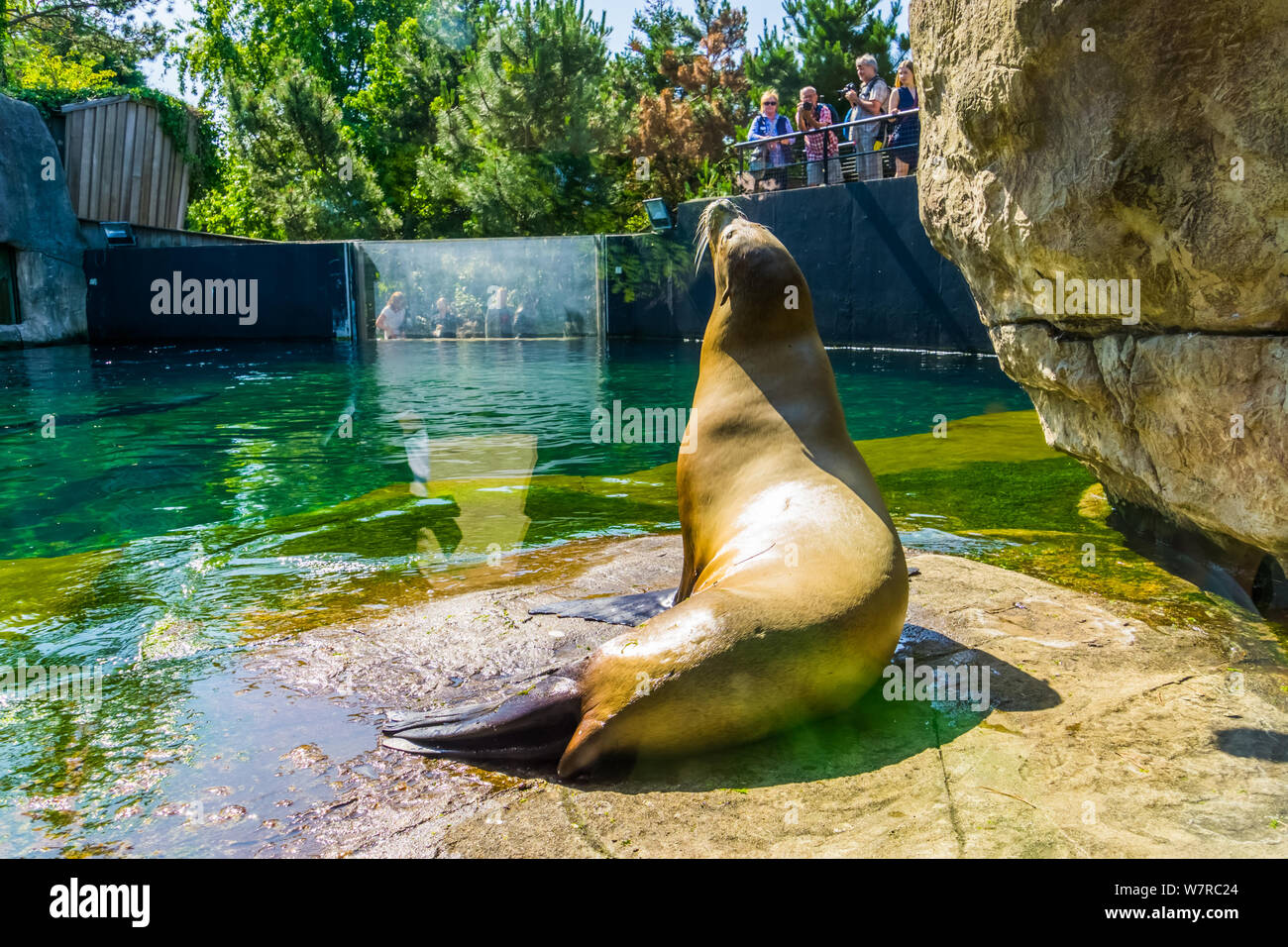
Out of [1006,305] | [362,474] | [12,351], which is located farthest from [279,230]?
[1006,305]

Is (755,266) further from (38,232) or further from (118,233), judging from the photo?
(118,233)

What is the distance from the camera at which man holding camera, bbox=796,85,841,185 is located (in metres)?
14.7

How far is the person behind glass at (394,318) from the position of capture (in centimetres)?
2009

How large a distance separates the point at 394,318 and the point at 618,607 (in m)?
17.8

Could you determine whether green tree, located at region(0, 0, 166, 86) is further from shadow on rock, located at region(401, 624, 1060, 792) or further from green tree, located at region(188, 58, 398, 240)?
shadow on rock, located at region(401, 624, 1060, 792)

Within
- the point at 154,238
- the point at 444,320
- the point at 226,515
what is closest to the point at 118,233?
the point at 154,238

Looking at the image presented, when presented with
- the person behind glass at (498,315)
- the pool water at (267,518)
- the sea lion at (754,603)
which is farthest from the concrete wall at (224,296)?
the sea lion at (754,603)

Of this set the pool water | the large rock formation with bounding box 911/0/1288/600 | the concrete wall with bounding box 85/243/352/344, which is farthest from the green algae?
the concrete wall with bounding box 85/243/352/344

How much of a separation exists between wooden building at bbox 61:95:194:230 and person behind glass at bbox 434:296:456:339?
708 cm

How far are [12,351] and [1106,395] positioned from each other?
18.8 metres

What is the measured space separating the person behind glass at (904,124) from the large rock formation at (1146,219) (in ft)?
29.5

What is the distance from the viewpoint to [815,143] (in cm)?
1522

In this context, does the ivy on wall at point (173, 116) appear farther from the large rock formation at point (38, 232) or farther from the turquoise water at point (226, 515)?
the turquoise water at point (226, 515)

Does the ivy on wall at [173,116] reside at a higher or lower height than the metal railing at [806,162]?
higher
